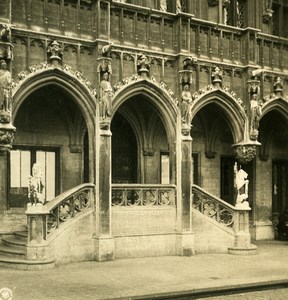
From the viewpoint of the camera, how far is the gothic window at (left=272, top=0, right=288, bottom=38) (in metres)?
19.5

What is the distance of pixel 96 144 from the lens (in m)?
14.4

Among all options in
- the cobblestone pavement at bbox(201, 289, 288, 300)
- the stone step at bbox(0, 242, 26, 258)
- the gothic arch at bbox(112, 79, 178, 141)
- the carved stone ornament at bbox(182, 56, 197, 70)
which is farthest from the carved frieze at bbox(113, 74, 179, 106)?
the cobblestone pavement at bbox(201, 289, 288, 300)

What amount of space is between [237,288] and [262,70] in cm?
812

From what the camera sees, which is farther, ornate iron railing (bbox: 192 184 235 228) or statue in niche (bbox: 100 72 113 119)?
ornate iron railing (bbox: 192 184 235 228)

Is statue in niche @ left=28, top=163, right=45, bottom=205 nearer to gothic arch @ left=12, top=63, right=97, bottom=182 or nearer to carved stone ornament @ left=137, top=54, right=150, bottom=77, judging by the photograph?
gothic arch @ left=12, top=63, right=97, bottom=182

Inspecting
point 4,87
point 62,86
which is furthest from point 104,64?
point 4,87

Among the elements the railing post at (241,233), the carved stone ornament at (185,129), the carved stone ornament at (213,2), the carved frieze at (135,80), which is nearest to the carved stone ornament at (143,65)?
the carved frieze at (135,80)

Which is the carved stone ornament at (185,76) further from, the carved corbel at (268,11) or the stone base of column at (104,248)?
the carved corbel at (268,11)

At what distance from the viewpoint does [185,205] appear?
50.7 ft

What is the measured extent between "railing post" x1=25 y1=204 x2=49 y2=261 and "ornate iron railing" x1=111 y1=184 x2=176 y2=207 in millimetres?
2287

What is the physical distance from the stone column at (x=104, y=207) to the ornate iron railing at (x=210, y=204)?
2.83 metres

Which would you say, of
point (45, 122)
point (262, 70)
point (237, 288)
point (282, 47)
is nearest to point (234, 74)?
point (262, 70)

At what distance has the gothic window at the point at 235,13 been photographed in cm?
1773

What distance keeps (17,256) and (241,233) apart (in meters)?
6.42
